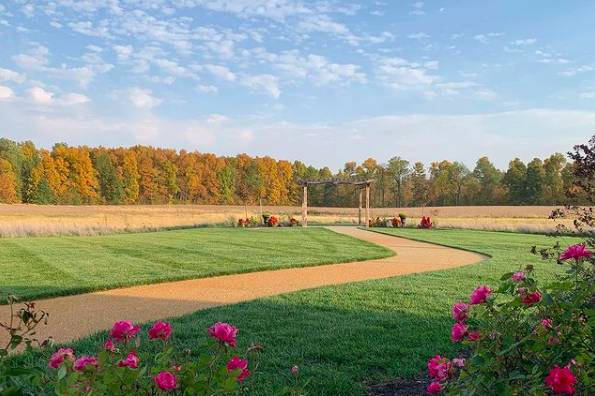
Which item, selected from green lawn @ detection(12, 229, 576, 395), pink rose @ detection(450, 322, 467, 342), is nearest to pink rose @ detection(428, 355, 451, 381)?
pink rose @ detection(450, 322, 467, 342)

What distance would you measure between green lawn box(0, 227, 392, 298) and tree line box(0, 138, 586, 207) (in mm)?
44089

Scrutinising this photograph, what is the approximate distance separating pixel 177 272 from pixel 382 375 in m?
6.32

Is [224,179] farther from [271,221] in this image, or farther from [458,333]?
[458,333]

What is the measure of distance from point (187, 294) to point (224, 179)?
66686 millimetres

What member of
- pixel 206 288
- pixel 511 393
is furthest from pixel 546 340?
pixel 206 288

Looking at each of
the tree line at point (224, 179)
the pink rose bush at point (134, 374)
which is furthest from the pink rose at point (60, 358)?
the tree line at point (224, 179)

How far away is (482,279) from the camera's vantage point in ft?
28.8

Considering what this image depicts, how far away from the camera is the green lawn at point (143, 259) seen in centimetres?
858

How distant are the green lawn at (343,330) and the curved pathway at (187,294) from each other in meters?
0.60

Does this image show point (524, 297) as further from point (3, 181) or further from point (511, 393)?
point (3, 181)

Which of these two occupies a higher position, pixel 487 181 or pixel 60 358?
pixel 487 181

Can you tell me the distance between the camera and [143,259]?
11.7 meters

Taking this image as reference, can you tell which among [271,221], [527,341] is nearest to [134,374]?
[527,341]

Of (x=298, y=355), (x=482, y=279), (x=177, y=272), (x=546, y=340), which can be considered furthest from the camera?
(x=177, y=272)
